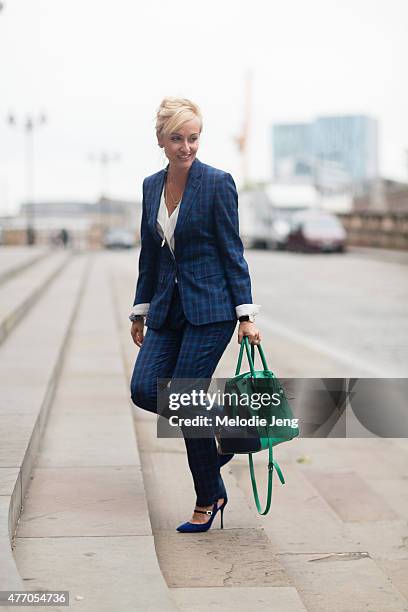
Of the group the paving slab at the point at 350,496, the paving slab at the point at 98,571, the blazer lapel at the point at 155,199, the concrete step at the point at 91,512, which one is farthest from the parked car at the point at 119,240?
the paving slab at the point at 98,571

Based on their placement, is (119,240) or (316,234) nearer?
(316,234)

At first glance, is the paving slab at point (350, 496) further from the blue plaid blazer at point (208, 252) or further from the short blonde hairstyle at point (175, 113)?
the short blonde hairstyle at point (175, 113)

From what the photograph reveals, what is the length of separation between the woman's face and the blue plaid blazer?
0.06m

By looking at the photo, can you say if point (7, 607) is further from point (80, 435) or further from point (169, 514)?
point (80, 435)

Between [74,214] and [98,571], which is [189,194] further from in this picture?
[74,214]

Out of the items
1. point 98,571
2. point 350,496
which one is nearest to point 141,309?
point 98,571

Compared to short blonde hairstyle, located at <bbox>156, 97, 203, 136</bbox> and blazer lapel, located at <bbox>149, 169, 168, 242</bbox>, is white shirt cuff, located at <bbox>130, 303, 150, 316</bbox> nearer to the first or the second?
blazer lapel, located at <bbox>149, 169, 168, 242</bbox>

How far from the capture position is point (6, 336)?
9.63 meters

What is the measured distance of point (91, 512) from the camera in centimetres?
453

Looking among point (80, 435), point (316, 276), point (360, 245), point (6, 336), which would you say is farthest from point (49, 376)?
point (360, 245)

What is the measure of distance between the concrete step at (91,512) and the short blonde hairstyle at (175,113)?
1.59 meters

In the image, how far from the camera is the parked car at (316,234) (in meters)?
41.0

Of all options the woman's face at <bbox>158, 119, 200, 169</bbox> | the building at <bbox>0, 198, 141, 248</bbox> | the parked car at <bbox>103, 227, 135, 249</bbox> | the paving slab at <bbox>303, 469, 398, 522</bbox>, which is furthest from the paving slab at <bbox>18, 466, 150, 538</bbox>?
the building at <bbox>0, 198, 141, 248</bbox>

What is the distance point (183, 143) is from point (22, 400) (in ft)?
8.89
